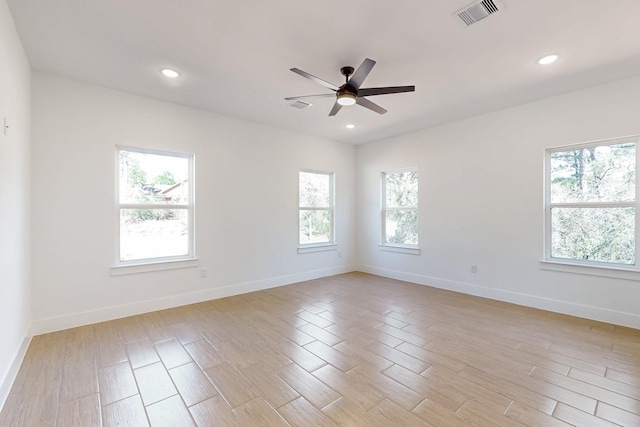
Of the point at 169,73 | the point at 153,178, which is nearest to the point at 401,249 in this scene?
the point at 153,178

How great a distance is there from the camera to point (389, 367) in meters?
2.35

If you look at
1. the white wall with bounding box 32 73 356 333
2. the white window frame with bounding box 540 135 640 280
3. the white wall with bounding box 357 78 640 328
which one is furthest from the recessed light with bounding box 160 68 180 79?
the white window frame with bounding box 540 135 640 280

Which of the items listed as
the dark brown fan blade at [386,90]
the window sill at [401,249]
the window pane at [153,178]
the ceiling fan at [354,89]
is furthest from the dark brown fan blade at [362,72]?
the window sill at [401,249]

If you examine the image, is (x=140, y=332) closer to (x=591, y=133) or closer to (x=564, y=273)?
(x=564, y=273)

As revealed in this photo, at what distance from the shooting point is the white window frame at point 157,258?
3.48 m

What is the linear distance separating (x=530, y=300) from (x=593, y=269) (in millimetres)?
787

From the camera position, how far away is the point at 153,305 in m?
3.68

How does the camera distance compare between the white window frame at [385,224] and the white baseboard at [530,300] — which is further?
the white window frame at [385,224]

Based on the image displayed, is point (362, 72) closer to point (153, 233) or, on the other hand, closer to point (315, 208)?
point (153, 233)

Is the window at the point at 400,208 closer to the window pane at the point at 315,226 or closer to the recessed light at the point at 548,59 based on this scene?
the window pane at the point at 315,226

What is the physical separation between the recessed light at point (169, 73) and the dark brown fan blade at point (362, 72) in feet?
6.03

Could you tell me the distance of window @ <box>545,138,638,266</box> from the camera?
10.7ft

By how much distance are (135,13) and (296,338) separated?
3.02 m

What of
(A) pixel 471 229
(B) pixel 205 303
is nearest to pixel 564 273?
(A) pixel 471 229
